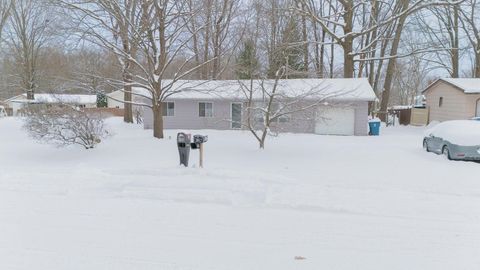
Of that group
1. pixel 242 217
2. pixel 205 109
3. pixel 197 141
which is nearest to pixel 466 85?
pixel 205 109

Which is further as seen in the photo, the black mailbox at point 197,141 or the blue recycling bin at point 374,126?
the blue recycling bin at point 374,126

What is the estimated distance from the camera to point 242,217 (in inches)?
209

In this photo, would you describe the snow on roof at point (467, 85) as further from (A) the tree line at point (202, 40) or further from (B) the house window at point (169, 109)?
(B) the house window at point (169, 109)

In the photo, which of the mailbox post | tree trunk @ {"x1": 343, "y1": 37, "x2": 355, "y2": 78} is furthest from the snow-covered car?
tree trunk @ {"x1": 343, "y1": 37, "x2": 355, "y2": 78}

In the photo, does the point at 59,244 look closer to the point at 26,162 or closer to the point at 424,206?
the point at 424,206

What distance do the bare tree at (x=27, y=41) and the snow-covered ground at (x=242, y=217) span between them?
3417 centimetres

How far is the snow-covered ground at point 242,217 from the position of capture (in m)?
3.98

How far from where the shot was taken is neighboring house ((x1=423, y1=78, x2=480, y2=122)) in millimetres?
20609

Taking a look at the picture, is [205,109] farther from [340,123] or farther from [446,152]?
[446,152]

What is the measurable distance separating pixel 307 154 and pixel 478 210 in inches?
231

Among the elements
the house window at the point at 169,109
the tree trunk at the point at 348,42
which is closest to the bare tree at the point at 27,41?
the house window at the point at 169,109

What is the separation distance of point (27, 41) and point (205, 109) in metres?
29.6

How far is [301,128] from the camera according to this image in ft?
65.2

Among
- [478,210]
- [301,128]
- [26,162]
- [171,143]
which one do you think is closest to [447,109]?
[301,128]
